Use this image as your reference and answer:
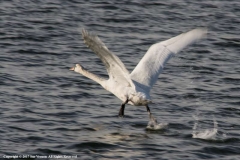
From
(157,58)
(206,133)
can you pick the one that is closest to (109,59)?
Result: (157,58)

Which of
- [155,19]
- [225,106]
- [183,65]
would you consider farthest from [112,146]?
[155,19]

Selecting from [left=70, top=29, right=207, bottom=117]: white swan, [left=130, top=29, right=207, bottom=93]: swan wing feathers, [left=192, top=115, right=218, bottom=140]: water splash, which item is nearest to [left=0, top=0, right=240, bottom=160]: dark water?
[left=192, top=115, right=218, bottom=140]: water splash

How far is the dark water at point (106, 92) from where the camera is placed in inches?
460

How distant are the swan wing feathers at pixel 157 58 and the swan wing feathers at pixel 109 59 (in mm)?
292

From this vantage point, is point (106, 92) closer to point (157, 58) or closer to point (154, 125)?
point (154, 125)

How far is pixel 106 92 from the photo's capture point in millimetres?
14828

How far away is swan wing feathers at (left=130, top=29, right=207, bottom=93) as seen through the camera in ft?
40.0

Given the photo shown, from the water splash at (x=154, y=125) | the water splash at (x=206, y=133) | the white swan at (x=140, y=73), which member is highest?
the white swan at (x=140, y=73)

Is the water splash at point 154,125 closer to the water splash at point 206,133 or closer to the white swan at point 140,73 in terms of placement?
the white swan at point 140,73

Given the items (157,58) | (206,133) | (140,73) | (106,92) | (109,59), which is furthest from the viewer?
(106,92)

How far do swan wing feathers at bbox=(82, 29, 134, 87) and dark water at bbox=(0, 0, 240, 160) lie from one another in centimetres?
100

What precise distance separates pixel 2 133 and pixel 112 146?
5.85ft

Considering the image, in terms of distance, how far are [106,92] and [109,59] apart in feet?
11.9

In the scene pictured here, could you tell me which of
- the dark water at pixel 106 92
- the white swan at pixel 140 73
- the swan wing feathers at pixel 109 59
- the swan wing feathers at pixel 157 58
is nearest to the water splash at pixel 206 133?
the dark water at pixel 106 92
